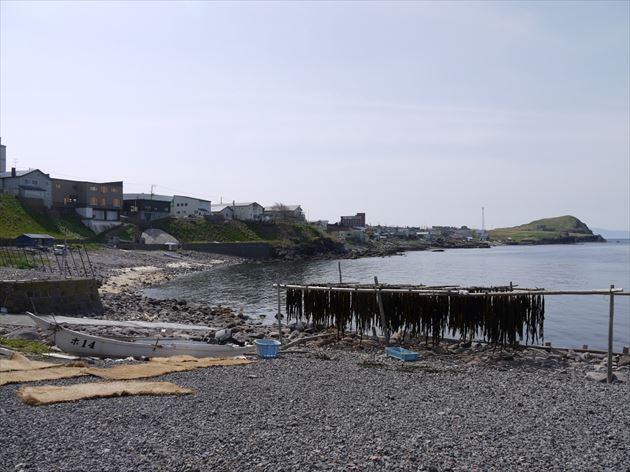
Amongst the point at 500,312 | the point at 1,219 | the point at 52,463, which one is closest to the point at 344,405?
the point at 52,463

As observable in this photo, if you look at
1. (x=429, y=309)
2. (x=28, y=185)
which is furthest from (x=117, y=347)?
(x=28, y=185)

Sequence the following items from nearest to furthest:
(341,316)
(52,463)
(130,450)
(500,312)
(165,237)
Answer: (52,463) < (130,450) < (500,312) < (341,316) < (165,237)

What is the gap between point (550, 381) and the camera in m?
14.4

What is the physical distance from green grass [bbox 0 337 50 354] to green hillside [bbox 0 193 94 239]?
193 feet

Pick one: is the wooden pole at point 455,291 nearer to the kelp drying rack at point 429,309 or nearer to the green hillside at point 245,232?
the kelp drying rack at point 429,309

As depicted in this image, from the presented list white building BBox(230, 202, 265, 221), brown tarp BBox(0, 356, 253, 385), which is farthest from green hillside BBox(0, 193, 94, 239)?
brown tarp BBox(0, 356, 253, 385)

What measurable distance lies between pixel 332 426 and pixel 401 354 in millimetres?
7890

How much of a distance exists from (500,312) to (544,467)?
33.5 feet

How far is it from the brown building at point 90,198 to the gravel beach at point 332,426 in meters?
83.3

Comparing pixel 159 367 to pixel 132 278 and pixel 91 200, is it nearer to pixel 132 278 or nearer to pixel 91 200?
pixel 132 278

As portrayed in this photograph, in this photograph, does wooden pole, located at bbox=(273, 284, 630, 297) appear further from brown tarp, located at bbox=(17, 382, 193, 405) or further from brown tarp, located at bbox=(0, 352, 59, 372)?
brown tarp, located at bbox=(0, 352, 59, 372)

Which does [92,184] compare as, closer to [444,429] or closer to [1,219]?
[1,219]

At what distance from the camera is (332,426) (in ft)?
32.2

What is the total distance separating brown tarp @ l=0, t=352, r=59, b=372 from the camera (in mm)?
13438
